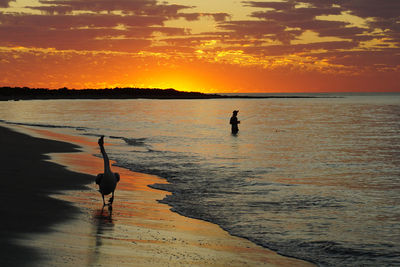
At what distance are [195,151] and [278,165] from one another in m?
6.61

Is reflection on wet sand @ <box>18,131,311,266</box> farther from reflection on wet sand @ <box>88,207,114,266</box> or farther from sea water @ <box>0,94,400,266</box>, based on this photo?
sea water @ <box>0,94,400,266</box>

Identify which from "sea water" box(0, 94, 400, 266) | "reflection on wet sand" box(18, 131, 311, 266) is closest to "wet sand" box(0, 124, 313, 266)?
"reflection on wet sand" box(18, 131, 311, 266)

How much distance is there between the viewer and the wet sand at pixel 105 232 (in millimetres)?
7938

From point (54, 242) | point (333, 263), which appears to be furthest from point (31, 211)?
point (333, 263)

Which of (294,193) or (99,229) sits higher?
(99,229)

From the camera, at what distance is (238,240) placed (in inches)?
384

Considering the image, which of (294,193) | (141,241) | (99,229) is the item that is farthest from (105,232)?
(294,193)

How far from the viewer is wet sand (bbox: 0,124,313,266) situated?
7.94 meters

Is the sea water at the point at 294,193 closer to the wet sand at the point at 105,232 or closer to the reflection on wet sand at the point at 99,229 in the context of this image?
the wet sand at the point at 105,232

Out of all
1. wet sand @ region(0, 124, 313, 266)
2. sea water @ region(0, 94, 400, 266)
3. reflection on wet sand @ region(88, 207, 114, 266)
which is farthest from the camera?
sea water @ region(0, 94, 400, 266)

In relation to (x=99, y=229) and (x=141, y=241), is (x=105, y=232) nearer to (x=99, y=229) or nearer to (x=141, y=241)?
(x=99, y=229)

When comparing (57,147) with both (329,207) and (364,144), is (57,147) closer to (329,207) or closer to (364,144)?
(329,207)

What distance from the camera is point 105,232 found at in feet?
31.3

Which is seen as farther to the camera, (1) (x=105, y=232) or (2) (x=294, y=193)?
(2) (x=294, y=193)
